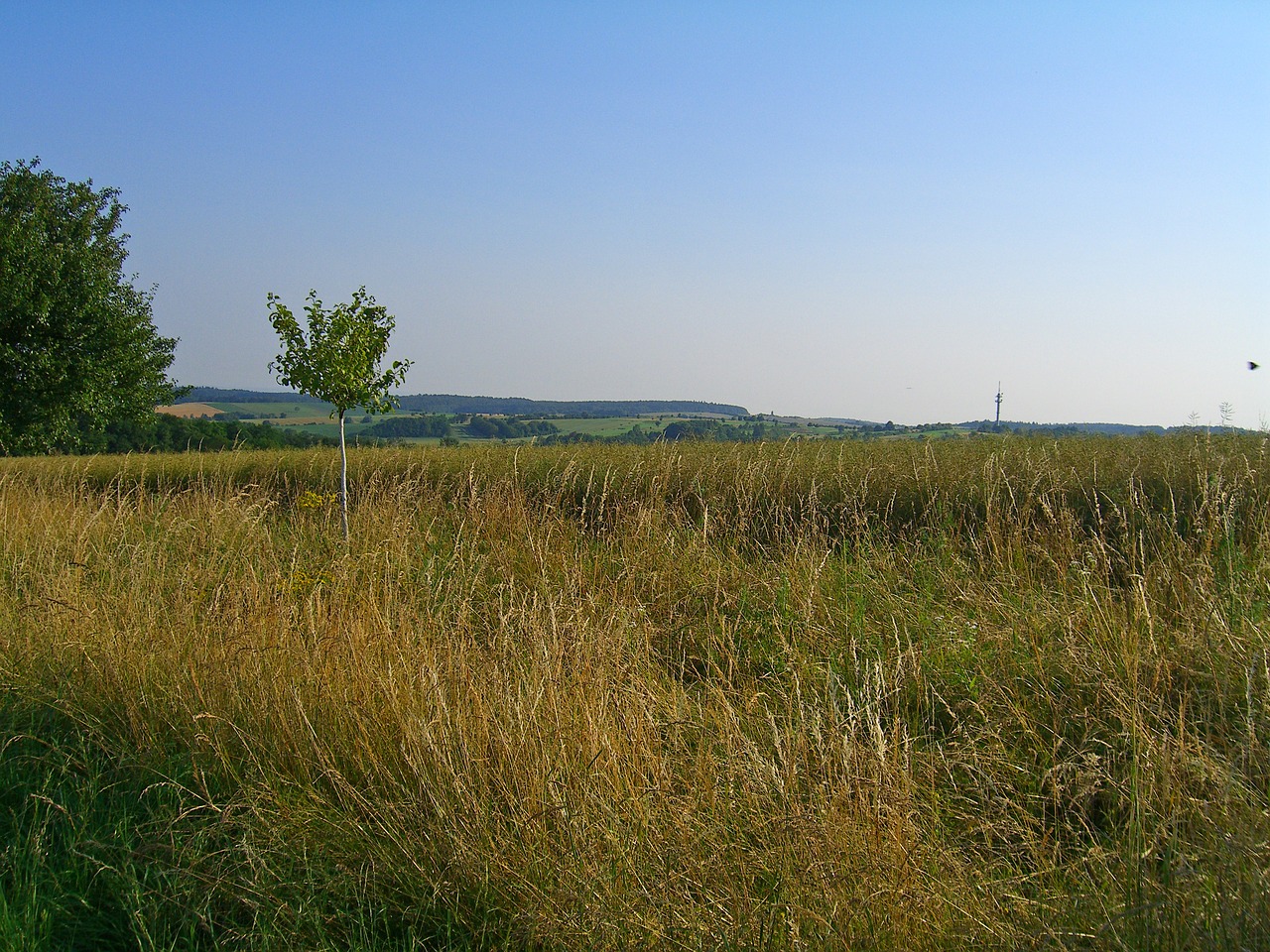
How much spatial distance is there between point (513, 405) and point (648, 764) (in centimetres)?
6438

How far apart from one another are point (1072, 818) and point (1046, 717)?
54 cm

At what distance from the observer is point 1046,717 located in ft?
12.6

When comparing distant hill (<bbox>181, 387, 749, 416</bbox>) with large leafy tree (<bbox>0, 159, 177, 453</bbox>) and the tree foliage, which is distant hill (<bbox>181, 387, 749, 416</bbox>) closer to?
large leafy tree (<bbox>0, 159, 177, 453</bbox>)

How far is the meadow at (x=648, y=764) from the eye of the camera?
2291mm

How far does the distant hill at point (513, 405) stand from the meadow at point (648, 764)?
160 ft

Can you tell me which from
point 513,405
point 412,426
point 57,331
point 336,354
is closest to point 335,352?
point 336,354

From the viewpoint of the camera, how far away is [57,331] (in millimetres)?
21750

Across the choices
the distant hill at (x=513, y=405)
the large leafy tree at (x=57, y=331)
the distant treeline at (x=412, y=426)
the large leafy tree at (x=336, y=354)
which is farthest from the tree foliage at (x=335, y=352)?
the distant hill at (x=513, y=405)

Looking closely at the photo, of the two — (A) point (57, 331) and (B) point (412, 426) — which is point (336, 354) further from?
(B) point (412, 426)

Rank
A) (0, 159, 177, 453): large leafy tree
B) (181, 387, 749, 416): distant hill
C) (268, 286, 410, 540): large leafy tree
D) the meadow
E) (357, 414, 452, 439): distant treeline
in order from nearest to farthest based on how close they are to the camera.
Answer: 1. the meadow
2. (268, 286, 410, 540): large leafy tree
3. (0, 159, 177, 453): large leafy tree
4. (357, 414, 452, 439): distant treeline
5. (181, 387, 749, 416): distant hill

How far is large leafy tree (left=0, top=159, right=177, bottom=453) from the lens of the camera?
2075cm

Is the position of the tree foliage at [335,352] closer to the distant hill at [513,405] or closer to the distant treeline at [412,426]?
the distant treeline at [412,426]

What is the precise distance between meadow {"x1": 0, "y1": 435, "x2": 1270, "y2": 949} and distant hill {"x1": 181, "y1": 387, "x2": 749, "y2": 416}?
4875cm

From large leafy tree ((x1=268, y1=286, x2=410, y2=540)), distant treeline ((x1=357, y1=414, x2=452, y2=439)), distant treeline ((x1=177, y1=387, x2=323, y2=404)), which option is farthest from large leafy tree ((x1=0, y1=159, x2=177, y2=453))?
distant treeline ((x1=177, y1=387, x2=323, y2=404))
